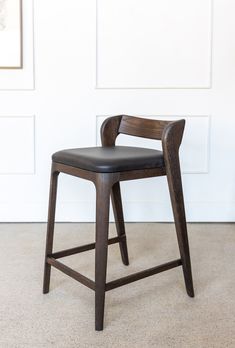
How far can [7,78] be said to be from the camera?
2520mm

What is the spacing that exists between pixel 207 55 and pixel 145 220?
110 centimetres

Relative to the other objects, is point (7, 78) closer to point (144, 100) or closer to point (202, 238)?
point (144, 100)

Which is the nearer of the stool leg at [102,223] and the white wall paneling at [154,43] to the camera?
Answer: the stool leg at [102,223]

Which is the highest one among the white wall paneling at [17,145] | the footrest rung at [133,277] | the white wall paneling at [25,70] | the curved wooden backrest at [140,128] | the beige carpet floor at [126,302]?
the white wall paneling at [25,70]

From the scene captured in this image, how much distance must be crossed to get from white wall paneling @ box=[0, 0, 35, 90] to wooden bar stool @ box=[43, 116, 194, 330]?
38.1 inches

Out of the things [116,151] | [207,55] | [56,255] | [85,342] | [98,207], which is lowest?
[85,342]

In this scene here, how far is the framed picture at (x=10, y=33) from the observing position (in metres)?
2.46

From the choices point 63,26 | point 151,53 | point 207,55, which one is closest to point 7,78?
point 63,26

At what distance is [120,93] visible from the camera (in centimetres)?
256

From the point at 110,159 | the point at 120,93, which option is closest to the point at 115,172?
the point at 110,159

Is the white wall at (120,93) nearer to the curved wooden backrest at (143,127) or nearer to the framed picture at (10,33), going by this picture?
the framed picture at (10,33)

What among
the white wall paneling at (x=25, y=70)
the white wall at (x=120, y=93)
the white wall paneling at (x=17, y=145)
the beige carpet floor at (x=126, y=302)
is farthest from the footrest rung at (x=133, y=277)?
the white wall paneling at (x=25, y=70)

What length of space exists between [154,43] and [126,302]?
161 cm

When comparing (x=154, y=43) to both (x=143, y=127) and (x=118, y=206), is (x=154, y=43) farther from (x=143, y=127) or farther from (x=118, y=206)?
(x=118, y=206)
